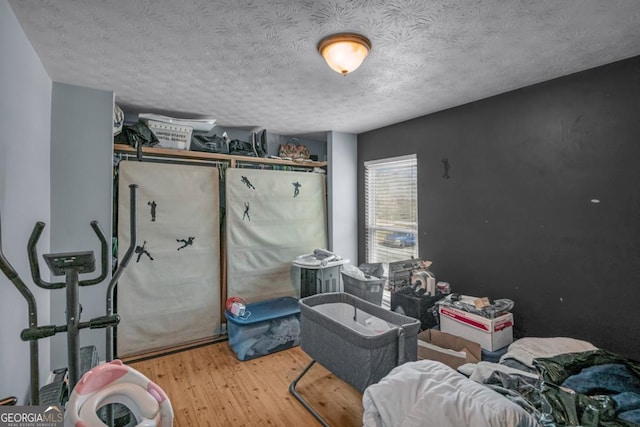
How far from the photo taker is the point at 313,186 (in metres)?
3.83

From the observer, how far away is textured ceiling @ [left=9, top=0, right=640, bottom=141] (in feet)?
4.68

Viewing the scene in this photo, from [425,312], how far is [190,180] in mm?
2552

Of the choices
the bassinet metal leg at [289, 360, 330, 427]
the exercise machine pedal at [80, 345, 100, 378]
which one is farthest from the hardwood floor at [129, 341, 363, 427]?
the exercise machine pedal at [80, 345, 100, 378]

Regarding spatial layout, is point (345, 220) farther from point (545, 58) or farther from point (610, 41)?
point (610, 41)

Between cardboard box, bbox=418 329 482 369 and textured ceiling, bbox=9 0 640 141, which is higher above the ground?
textured ceiling, bbox=9 0 640 141

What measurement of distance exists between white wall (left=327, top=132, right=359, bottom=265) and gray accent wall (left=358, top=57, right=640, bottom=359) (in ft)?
3.62

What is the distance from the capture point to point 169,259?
2900 mm

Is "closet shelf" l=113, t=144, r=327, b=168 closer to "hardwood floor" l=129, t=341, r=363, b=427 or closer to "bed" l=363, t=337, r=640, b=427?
"hardwood floor" l=129, t=341, r=363, b=427

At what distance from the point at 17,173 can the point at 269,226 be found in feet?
7.15

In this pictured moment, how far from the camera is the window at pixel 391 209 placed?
3.39m

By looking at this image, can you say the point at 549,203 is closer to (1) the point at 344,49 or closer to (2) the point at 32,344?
(1) the point at 344,49

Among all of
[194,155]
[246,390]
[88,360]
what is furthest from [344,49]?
[88,360]

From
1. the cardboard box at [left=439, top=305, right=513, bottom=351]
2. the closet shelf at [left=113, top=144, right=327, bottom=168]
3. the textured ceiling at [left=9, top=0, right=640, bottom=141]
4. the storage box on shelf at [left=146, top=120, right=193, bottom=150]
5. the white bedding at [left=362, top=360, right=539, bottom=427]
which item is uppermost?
the textured ceiling at [left=9, top=0, right=640, bottom=141]

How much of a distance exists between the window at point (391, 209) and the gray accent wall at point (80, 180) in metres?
2.74
